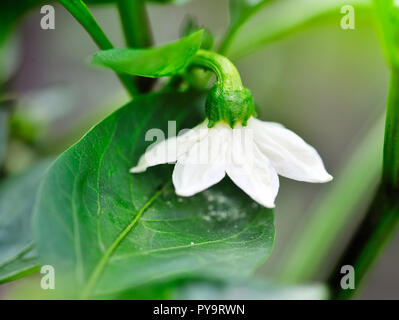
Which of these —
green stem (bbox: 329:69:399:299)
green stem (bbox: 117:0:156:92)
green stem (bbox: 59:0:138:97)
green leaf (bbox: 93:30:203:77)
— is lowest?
green stem (bbox: 329:69:399:299)

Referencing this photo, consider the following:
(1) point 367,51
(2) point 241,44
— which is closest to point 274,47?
(1) point 367,51

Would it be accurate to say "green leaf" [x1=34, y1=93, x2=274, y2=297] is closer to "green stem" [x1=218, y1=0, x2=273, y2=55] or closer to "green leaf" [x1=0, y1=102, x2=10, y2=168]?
"green stem" [x1=218, y1=0, x2=273, y2=55]

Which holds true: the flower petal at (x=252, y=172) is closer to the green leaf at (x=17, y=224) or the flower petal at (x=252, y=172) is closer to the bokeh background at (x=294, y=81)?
the green leaf at (x=17, y=224)

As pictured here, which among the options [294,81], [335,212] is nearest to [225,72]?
[335,212]

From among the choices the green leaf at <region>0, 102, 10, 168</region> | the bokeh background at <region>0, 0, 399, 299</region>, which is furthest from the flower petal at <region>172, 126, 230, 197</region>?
the bokeh background at <region>0, 0, 399, 299</region>

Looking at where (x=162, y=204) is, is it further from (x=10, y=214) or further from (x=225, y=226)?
(x=10, y=214)
